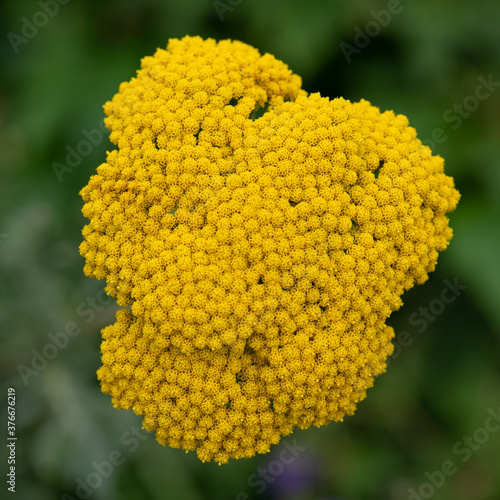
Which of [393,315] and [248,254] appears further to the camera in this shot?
[393,315]

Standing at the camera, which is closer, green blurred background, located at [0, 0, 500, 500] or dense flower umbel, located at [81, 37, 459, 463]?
dense flower umbel, located at [81, 37, 459, 463]

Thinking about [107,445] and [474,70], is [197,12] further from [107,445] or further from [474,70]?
[107,445]

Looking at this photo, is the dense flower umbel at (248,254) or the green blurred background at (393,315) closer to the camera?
the dense flower umbel at (248,254)

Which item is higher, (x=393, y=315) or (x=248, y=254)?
(x=393, y=315)

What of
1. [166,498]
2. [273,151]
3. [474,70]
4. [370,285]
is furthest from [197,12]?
[166,498]
